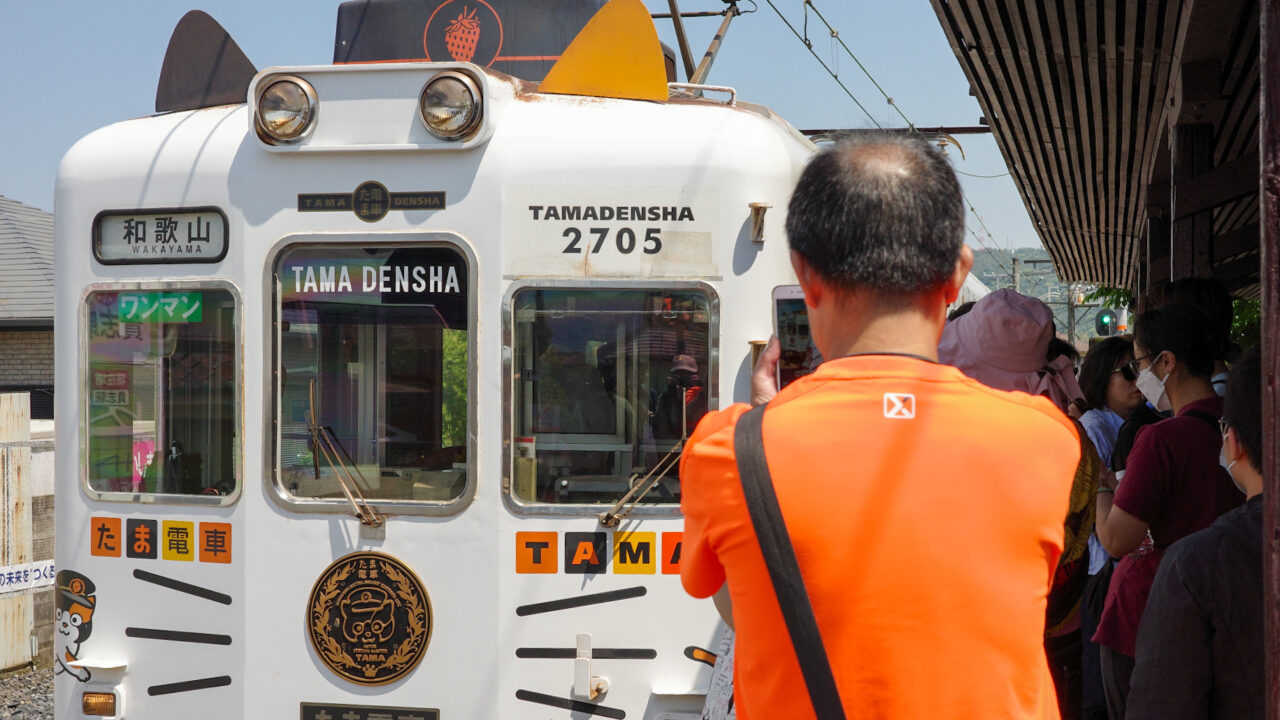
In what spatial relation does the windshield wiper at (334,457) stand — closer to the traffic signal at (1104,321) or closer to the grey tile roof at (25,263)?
Result: the grey tile roof at (25,263)

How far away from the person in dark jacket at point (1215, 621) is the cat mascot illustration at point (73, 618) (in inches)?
131

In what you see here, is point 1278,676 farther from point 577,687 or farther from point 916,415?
point 577,687

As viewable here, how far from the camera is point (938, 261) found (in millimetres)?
1591

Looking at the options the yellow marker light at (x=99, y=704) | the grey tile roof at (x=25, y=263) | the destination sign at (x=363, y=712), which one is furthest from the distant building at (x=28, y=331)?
the destination sign at (x=363, y=712)

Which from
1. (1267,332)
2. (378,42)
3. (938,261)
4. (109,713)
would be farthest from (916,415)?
(378,42)

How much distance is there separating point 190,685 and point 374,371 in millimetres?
1215

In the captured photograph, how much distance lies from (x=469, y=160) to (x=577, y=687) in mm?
1729

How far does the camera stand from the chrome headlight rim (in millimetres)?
3770

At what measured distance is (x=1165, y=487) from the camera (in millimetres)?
3270

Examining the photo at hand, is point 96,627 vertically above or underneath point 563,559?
underneath

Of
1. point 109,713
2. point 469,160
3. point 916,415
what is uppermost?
point 469,160

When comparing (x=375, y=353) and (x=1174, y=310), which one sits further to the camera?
(x=375, y=353)

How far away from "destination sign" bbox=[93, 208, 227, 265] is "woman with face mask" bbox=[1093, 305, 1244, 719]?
298cm

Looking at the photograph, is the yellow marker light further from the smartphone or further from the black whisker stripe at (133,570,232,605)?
the smartphone
